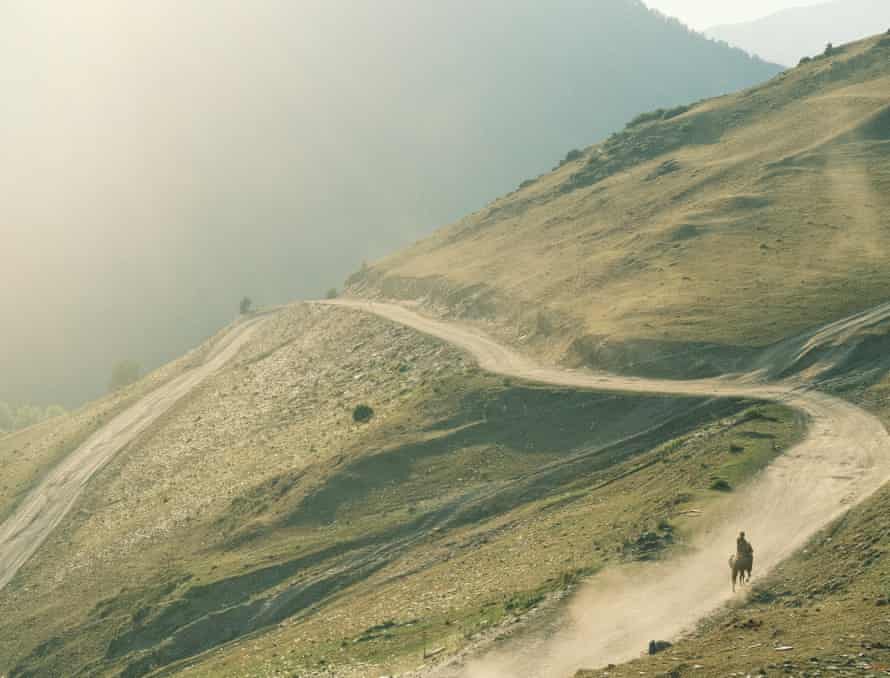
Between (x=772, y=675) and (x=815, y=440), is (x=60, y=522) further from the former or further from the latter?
→ (x=772, y=675)

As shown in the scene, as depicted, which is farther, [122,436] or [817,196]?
[122,436]

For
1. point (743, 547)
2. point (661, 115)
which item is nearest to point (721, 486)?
point (743, 547)

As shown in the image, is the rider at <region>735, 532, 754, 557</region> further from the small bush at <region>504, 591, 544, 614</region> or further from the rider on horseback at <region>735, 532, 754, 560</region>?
the small bush at <region>504, 591, 544, 614</region>

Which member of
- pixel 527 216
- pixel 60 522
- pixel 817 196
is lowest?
pixel 60 522

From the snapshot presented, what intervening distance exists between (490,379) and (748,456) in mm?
29359

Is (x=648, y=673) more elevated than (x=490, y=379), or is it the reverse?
(x=490, y=379)

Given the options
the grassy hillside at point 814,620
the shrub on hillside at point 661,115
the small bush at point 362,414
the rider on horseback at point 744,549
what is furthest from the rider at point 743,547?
the shrub on hillside at point 661,115

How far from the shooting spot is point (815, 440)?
152ft

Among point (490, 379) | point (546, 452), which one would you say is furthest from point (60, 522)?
point (546, 452)

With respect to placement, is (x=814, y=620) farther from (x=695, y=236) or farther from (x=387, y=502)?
(x=695, y=236)

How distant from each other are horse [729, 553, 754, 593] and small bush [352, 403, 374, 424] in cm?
4619

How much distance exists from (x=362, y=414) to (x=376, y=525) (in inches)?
794

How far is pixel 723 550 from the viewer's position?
35.2m

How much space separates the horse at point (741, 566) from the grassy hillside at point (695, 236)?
105 ft
